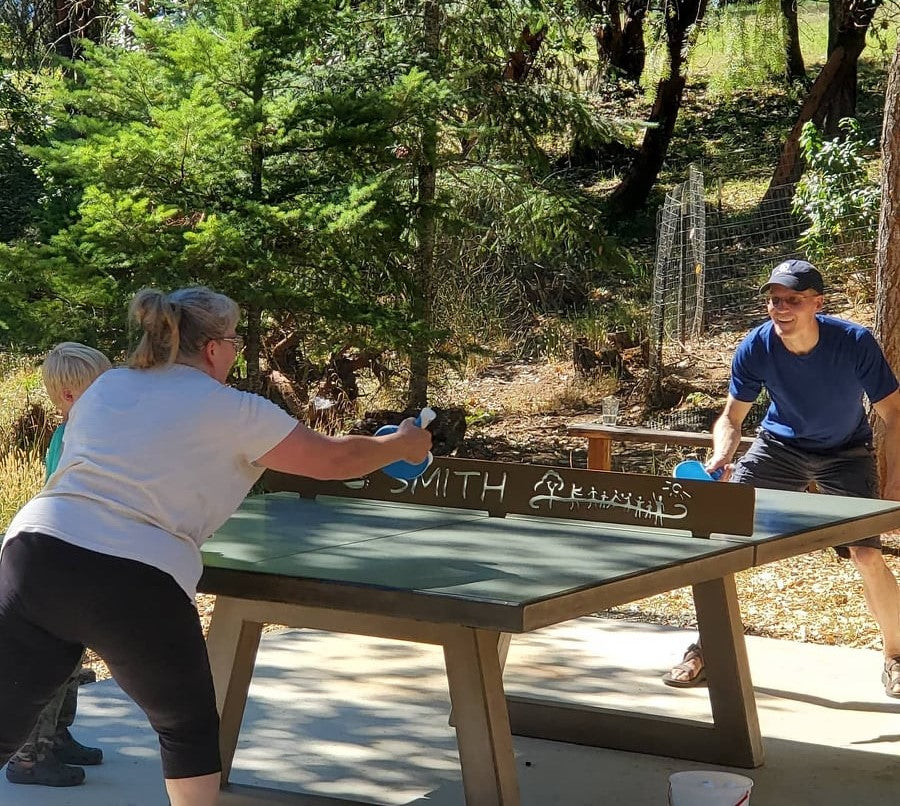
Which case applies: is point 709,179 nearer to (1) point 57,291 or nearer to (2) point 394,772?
(1) point 57,291

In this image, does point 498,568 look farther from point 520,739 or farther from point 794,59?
point 794,59

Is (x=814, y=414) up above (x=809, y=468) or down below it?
above

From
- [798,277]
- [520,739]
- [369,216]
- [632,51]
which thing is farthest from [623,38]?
[520,739]

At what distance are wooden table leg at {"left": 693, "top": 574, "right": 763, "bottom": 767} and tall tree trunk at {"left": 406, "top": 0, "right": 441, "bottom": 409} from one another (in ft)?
18.3

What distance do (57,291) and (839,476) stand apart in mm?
5425

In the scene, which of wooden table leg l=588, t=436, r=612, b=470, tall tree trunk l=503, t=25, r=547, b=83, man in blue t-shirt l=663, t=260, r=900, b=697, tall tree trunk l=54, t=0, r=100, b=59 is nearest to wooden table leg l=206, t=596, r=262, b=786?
man in blue t-shirt l=663, t=260, r=900, b=697

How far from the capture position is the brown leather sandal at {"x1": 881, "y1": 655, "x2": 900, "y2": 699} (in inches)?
199

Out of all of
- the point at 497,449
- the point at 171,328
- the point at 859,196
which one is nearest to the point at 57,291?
the point at 497,449

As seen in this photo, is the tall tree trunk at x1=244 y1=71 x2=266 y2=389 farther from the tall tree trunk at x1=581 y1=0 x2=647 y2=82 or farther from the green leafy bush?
the tall tree trunk at x1=581 y1=0 x2=647 y2=82

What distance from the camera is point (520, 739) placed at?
15.2 feet

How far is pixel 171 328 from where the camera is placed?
313 centimetres

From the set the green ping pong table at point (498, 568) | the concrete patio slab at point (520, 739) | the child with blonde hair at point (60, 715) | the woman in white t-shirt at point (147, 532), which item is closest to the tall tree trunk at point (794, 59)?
the concrete patio slab at point (520, 739)

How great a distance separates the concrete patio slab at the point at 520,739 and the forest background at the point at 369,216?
0.79 m

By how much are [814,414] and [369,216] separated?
4.68 metres
